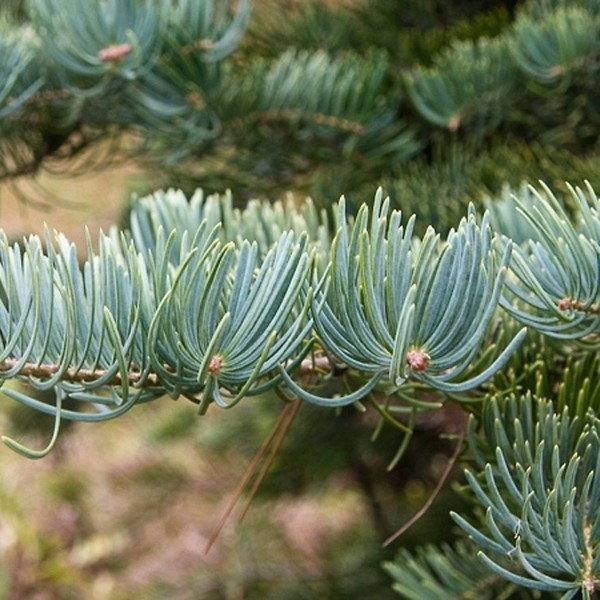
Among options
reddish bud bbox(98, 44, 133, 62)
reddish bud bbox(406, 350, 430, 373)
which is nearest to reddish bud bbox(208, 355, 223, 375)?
reddish bud bbox(406, 350, 430, 373)

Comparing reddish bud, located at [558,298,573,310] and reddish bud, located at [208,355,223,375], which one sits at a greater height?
reddish bud, located at [208,355,223,375]

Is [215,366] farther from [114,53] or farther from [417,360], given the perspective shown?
[114,53]

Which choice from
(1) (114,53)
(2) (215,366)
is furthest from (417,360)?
(1) (114,53)

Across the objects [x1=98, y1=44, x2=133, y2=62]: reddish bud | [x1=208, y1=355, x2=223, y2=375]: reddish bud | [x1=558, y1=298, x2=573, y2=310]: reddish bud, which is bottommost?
[x1=558, y1=298, x2=573, y2=310]: reddish bud

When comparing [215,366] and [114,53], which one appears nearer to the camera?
[215,366]

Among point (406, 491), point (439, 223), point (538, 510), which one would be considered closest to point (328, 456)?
point (406, 491)

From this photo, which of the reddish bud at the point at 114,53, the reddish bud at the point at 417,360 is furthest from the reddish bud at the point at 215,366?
the reddish bud at the point at 114,53

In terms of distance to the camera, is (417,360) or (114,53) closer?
(417,360)

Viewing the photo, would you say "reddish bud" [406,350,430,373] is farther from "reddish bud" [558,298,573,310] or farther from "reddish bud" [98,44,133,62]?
"reddish bud" [98,44,133,62]

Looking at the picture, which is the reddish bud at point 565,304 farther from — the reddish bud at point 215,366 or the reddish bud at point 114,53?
the reddish bud at point 114,53

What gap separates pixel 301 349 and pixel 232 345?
0.08 feet

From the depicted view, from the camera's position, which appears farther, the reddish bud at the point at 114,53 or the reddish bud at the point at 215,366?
the reddish bud at the point at 114,53

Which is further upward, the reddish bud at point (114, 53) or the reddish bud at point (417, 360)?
the reddish bud at point (114, 53)

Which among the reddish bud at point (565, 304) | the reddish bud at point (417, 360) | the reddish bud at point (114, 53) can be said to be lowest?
the reddish bud at point (565, 304)
